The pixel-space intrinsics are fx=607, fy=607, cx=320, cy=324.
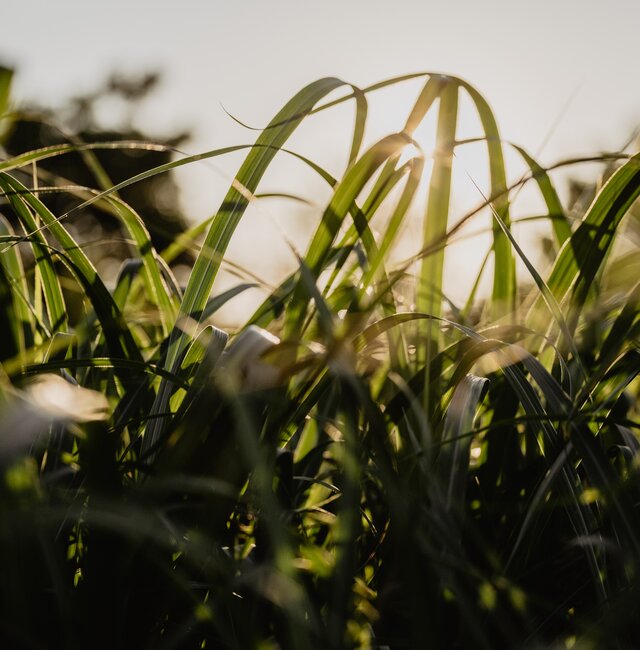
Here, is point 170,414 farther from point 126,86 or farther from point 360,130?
point 126,86

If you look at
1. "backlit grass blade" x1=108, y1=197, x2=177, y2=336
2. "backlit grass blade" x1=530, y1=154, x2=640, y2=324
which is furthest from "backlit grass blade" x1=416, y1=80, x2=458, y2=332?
"backlit grass blade" x1=108, y1=197, x2=177, y2=336

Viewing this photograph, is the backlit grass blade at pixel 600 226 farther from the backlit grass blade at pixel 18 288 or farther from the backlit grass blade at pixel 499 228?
the backlit grass blade at pixel 18 288

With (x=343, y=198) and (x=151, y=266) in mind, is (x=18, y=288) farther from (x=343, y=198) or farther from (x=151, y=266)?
(x=343, y=198)

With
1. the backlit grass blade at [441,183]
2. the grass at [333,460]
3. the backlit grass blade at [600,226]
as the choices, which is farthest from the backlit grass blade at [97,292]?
the backlit grass blade at [600,226]

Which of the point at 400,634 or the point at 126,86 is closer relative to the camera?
the point at 400,634

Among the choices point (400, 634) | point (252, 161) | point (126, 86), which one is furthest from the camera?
point (126, 86)

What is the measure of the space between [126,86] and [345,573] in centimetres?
1248

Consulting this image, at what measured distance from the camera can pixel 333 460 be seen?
53cm

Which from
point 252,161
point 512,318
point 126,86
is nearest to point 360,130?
point 252,161

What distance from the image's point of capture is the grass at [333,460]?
0.27m

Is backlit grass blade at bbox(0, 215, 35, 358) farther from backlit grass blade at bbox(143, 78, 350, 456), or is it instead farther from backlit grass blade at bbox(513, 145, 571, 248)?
backlit grass blade at bbox(513, 145, 571, 248)

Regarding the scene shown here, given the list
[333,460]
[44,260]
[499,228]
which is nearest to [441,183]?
[499,228]

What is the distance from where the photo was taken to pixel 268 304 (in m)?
0.51

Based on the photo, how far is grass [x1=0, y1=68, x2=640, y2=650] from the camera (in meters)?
0.27
